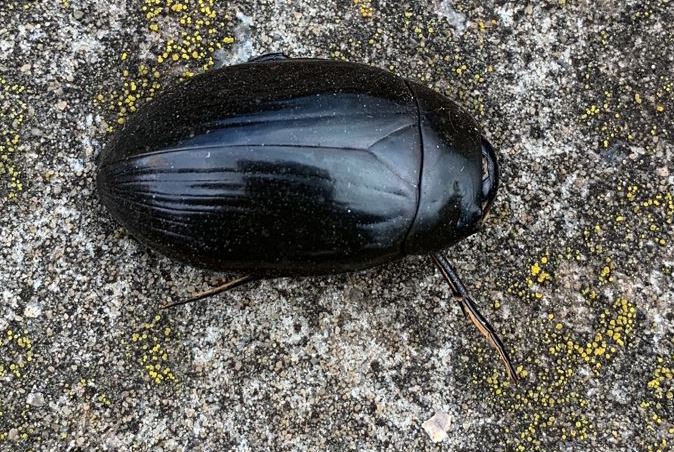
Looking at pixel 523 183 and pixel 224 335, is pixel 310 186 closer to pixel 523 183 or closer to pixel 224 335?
pixel 224 335

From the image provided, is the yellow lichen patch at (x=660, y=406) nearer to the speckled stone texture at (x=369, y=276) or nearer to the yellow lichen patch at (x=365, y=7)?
the speckled stone texture at (x=369, y=276)

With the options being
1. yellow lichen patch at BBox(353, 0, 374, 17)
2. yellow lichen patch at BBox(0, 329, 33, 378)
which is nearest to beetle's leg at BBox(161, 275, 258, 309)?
yellow lichen patch at BBox(0, 329, 33, 378)

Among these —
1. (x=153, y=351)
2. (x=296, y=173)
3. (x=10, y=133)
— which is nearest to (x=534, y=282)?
(x=296, y=173)

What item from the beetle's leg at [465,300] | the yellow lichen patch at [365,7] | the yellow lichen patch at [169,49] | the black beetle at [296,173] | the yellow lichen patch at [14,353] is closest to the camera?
the black beetle at [296,173]

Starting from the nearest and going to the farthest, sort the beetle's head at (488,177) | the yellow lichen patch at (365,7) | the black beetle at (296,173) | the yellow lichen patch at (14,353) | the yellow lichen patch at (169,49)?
the black beetle at (296,173) → the beetle's head at (488,177) → the yellow lichen patch at (14,353) → the yellow lichen patch at (169,49) → the yellow lichen patch at (365,7)

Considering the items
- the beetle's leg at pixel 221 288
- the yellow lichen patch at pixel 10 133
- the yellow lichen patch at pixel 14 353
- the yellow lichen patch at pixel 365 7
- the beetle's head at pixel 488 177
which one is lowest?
the yellow lichen patch at pixel 14 353

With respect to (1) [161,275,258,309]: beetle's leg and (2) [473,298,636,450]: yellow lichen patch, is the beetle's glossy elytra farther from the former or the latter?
(2) [473,298,636,450]: yellow lichen patch

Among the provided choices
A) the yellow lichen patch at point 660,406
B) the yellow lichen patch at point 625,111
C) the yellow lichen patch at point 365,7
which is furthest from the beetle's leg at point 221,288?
the yellow lichen patch at point 660,406
